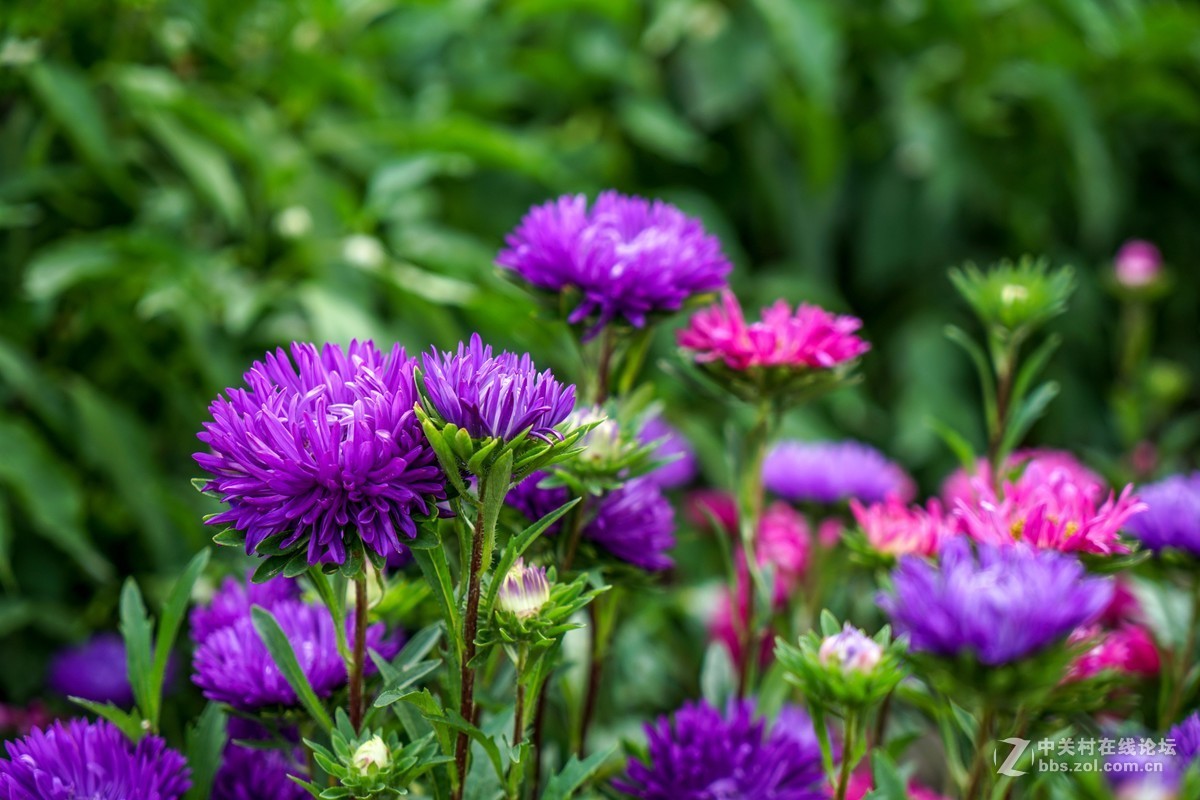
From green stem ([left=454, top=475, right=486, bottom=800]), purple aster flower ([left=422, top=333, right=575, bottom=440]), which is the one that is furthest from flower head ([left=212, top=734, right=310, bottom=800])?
purple aster flower ([left=422, top=333, right=575, bottom=440])

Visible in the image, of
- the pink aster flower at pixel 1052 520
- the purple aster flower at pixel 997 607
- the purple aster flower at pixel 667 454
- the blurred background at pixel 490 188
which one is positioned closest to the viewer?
the purple aster flower at pixel 997 607

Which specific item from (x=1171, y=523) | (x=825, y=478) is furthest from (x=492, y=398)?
(x=825, y=478)

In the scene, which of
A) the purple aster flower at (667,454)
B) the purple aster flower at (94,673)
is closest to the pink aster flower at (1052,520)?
the purple aster flower at (667,454)

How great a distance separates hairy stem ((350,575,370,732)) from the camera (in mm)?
448

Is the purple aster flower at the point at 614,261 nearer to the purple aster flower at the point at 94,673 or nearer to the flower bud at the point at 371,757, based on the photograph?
the flower bud at the point at 371,757

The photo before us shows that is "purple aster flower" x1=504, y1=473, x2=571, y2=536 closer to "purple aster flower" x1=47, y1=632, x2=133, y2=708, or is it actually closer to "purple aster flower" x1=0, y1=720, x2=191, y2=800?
"purple aster flower" x1=0, y1=720, x2=191, y2=800

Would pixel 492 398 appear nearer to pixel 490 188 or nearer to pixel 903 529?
pixel 903 529

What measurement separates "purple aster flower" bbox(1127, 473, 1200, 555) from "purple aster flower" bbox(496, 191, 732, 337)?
0.26 meters

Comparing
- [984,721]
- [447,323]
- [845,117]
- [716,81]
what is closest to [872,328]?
[845,117]

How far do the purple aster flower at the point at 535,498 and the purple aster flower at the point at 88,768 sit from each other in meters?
0.18

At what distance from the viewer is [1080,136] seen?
1.41 metres

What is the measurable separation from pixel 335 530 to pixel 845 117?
1.34 m

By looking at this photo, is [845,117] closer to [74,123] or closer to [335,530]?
[74,123]

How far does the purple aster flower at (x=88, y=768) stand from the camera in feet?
1.47
